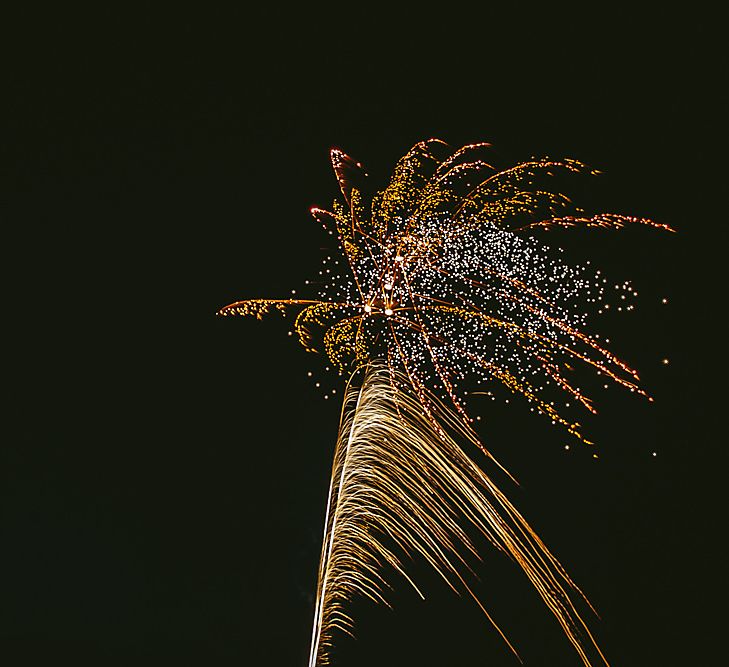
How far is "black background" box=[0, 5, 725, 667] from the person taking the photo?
7.91 feet

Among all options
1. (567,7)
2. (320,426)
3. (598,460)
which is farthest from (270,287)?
(567,7)

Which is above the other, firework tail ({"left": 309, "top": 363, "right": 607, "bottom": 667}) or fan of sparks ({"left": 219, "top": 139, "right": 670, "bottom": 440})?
fan of sparks ({"left": 219, "top": 139, "right": 670, "bottom": 440})

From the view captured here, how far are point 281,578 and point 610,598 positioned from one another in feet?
3.31

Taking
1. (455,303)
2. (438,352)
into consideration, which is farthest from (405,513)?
(455,303)

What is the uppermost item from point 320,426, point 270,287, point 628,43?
point 628,43

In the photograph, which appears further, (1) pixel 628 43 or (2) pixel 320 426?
(1) pixel 628 43

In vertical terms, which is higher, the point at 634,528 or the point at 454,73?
the point at 454,73

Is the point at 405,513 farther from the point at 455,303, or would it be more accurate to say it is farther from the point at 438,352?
the point at 455,303

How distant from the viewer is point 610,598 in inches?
98.8

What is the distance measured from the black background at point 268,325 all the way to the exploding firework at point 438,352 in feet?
0.23

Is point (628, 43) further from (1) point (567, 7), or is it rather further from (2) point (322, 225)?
(2) point (322, 225)

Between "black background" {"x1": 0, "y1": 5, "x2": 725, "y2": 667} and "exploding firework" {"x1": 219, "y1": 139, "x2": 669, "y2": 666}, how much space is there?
0.23 feet

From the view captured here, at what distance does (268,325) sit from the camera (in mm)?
2506

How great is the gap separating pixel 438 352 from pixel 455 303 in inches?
6.2
